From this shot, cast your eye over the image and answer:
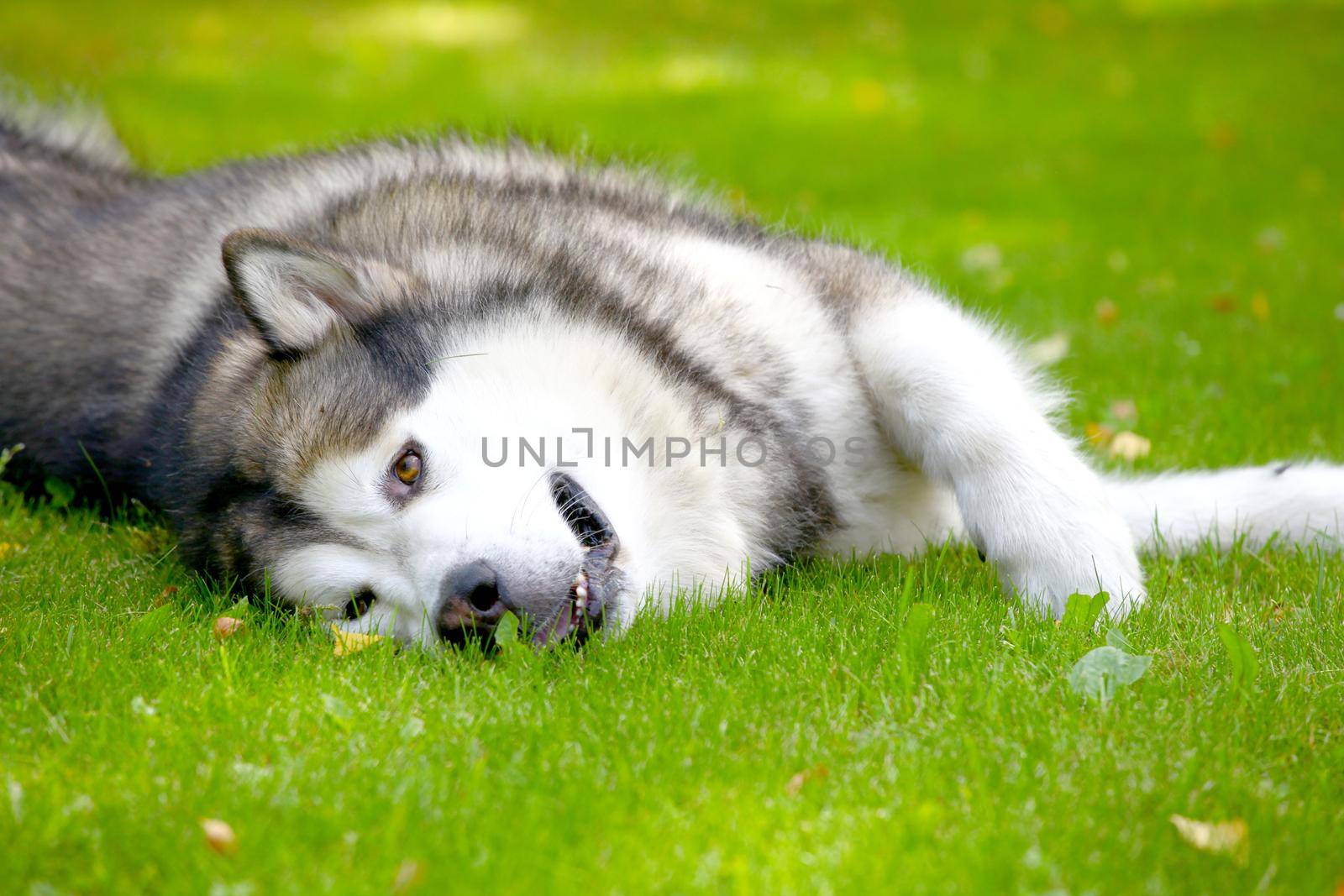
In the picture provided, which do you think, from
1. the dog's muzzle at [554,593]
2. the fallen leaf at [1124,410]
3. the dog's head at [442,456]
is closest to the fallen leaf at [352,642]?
the dog's head at [442,456]

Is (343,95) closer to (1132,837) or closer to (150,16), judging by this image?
(150,16)

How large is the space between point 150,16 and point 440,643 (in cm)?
1477

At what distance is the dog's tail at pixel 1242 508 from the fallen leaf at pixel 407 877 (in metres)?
2.22

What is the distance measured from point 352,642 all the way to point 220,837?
697mm

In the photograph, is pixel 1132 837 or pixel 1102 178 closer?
pixel 1132 837

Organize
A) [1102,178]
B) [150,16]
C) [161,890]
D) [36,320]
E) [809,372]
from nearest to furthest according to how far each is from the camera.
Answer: [161,890], [809,372], [36,320], [1102,178], [150,16]

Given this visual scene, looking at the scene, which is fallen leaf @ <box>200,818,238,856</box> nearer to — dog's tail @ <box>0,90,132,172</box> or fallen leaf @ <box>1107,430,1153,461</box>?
fallen leaf @ <box>1107,430,1153,461</box>

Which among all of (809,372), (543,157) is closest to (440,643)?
(809,372)

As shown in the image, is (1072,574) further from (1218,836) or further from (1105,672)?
(1218,836)

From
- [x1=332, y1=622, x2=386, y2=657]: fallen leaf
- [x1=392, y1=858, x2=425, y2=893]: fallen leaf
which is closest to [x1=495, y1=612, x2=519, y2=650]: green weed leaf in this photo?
[x1=332, y1=622, x2=386, y2=657]: fallen leaf

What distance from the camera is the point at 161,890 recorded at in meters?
1.82

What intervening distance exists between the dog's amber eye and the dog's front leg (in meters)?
1.20

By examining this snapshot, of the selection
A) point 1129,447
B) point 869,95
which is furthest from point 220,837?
point 869,95

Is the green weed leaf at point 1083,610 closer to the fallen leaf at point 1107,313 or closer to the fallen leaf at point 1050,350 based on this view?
the fallen leaf at point 1050,350
